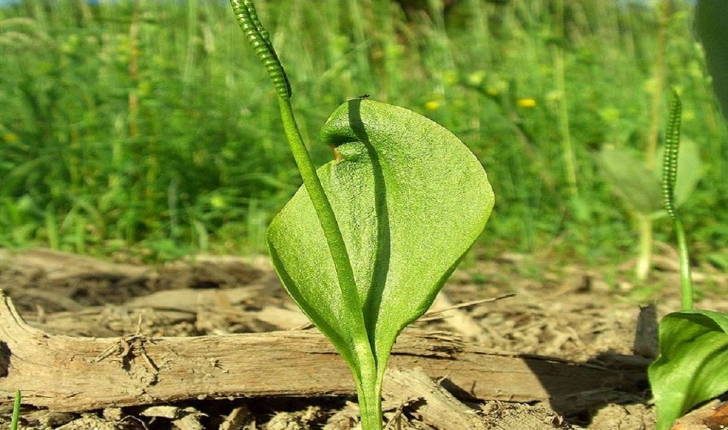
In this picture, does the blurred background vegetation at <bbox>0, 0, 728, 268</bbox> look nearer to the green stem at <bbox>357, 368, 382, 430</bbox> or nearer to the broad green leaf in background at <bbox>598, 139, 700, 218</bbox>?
the broad green leaf in background at <bbox>598, 139, 700, 218</bbox>

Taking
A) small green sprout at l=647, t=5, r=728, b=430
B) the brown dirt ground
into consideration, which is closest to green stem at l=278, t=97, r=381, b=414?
the brown dirt ground

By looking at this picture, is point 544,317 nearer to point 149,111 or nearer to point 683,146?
point 683,146

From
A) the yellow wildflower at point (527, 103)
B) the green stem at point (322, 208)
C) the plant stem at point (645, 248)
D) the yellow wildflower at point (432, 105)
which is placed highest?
the yellow wildflower at point (432, 105)

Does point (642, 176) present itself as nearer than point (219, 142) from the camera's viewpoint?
Yes

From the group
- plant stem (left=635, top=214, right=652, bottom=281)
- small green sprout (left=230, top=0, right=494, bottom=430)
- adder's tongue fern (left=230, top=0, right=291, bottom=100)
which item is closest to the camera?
adder's tongue fern (left=230, top=0, right=291, bottom=100)

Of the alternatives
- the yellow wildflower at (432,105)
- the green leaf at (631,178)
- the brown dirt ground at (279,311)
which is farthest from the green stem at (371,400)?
the yellow wildflower at (432,105)

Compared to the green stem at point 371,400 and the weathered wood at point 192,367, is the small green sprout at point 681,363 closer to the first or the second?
the weathered wood at point 192,367

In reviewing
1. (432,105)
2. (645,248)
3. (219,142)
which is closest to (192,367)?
(645,248)

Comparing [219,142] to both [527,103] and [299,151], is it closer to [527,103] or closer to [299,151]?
[527,103]
